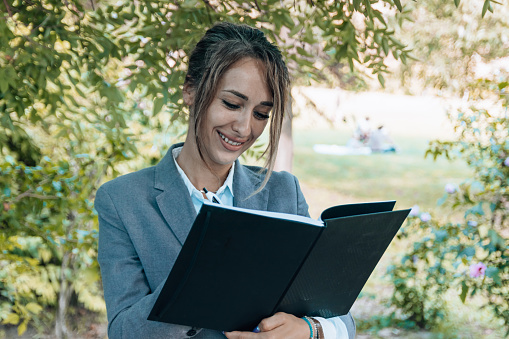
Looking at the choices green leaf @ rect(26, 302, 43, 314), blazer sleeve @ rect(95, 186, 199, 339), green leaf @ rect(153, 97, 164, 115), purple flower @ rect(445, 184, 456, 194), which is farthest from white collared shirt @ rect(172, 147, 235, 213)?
purple flower @ rect(445, 184, 456, 194)

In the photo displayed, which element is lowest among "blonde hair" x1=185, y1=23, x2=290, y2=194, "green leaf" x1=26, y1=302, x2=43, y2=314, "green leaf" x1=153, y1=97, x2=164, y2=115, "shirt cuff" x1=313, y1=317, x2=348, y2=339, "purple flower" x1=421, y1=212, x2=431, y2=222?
"green leaf" x1=26, y1=302, x2=43, y2=314

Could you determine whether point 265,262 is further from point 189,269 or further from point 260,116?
point 260,116

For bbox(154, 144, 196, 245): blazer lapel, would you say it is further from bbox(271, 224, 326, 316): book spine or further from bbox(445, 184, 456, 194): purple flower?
bbox(445, 184, 456, 194): purple flower

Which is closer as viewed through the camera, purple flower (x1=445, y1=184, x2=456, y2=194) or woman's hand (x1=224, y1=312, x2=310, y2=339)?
woman's hand (x1=224, y1=312, x2=310, y2=339)

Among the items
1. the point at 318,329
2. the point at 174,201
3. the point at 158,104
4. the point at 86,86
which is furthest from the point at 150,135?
the point at 318,329

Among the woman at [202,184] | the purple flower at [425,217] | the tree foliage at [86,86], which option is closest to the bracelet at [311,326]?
the woman at [202,184]

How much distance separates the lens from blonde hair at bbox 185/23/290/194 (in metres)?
1.58

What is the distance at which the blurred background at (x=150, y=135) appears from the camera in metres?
2.44

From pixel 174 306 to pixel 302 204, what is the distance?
0.67 meters

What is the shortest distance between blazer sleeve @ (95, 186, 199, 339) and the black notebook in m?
0.13

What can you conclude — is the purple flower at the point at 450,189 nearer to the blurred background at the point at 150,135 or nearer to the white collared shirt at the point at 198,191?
the blurred background at the point at 150,135

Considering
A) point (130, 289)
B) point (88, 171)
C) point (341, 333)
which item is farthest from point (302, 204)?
point (88, 171)

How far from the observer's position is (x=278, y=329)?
4.40 feet

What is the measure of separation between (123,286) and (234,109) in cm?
54
